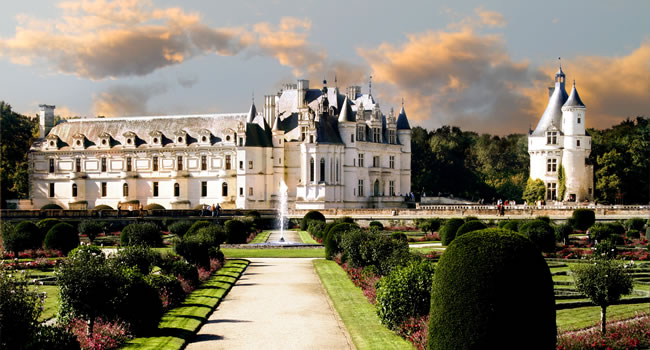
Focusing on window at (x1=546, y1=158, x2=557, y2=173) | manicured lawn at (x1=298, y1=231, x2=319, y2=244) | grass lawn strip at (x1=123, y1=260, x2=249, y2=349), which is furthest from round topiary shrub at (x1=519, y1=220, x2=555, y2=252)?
window at (x1=546, y1=158, x2=557, y2=173)

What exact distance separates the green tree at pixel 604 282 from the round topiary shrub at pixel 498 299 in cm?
466

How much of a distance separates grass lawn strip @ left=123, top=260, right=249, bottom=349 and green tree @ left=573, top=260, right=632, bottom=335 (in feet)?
23.6

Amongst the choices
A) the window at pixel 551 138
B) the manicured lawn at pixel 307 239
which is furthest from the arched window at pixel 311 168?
the window at pixel 551 138

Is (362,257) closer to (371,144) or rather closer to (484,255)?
(484,255)

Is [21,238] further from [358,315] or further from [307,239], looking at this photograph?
[358,315]

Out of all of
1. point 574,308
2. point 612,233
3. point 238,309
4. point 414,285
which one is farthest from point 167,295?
point 612,233

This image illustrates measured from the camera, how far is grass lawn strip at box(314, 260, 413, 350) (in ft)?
42.8

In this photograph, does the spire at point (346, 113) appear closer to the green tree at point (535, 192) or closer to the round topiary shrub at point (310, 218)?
the green tree at point (535, 192)

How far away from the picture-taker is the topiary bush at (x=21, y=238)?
2883cm

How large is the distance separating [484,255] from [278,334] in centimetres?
550

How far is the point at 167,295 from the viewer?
16.5m

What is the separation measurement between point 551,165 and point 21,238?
47983 millimetres

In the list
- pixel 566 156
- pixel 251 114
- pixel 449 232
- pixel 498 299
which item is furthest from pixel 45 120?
pixel 498 299

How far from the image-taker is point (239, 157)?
64.1 meters
